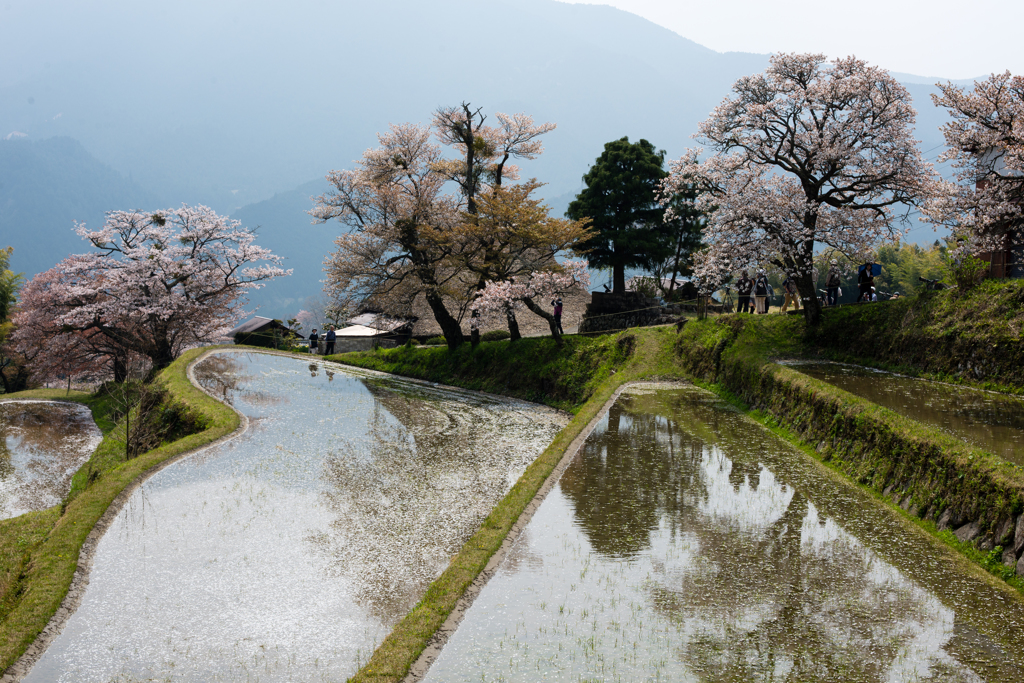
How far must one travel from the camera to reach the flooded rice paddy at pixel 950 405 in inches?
423

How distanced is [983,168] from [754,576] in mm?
15553

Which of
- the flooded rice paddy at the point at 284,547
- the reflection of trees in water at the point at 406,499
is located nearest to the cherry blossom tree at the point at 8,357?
the flooded rice paddy at the point at 284,547

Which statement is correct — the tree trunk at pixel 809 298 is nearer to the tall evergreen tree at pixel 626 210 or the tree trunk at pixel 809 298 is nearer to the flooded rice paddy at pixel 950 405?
the flooded rice paddy at pixel 950 405

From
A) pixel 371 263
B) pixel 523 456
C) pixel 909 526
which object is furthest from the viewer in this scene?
pixel 371 263

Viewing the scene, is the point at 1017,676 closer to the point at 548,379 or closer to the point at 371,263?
the point at 548,379

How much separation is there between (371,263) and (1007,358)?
26.7 meters

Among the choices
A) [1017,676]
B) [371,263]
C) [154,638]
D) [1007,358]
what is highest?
[371,263]

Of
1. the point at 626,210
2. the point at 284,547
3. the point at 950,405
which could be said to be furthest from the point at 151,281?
the point at 950,405

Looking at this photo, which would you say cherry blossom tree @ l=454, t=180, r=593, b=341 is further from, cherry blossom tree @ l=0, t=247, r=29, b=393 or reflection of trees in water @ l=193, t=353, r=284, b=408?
cherry blossom tree @ l=0, t=247, r=29, b=393

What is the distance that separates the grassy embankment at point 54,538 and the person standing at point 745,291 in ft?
62.9

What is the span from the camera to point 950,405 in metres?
13.3

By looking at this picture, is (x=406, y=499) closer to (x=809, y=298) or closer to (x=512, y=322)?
(x=809, y=298)

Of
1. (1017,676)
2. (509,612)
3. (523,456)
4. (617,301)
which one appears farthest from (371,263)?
(1017,676)

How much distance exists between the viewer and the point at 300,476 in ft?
48.3
